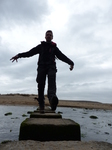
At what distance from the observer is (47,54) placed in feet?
14.8

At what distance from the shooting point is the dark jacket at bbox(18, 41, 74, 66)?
4.48 metres

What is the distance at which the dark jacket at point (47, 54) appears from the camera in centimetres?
448

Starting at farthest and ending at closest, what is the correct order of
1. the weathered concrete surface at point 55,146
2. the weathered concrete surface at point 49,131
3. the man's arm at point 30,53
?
the man's arm at point 30,53
the weathered concrete surface at point 49,131
the weathered concrete surface at point 55,146

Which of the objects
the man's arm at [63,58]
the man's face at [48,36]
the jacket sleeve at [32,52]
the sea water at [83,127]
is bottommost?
the sea water at [83,127]

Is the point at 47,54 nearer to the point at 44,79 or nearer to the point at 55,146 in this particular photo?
the point at 44,79

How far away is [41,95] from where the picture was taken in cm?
455

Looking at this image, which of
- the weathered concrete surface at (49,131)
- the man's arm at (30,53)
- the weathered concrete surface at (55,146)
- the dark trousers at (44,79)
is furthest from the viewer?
the man's arm at (30,53)

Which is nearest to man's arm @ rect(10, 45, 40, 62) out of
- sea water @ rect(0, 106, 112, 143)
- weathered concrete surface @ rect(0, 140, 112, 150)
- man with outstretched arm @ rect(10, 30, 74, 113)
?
man with outstretched arm @ rect(10, 30, 74, 113)

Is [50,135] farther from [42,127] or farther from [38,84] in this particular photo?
[38,84]

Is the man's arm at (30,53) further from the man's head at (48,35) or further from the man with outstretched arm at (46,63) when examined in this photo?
the man's head at (48,35)

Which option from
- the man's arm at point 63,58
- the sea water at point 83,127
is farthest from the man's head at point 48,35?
the sea water at point 83,127

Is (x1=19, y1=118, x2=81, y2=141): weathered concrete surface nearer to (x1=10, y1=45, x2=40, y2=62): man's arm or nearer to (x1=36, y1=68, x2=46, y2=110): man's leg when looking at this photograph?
(x1=36, y1=68, x2=46, y2=110): man's leg

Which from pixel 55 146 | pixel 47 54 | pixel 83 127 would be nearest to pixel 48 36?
pixel 47 54

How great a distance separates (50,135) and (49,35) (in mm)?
3252
